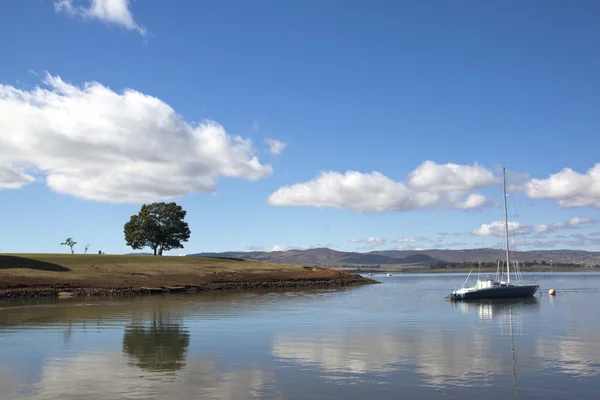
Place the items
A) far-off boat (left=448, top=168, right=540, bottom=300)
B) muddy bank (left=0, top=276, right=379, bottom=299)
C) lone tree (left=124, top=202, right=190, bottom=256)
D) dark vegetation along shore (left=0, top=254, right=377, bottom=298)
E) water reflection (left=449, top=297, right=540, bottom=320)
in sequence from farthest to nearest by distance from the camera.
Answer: lone tree (left=124, top=202, right=190, bottom=256) → dark vegetation along shore (left=0, top=254, right=377, bottom=298) → muddy bank (left=0, top=276, right=379, bottom=299) → far-off boat (left=448, top=168, right=540, bottom=300) → water reflection (left=449, top=297, right=540, bottom=320)

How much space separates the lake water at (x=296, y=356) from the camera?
2142cm

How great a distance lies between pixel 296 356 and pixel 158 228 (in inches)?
5019

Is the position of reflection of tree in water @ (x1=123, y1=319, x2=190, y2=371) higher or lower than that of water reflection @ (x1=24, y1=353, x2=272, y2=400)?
lower

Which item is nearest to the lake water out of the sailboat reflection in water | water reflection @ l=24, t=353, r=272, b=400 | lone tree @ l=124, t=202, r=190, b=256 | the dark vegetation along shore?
water reflection @ l=24, t=353, r=272, b=400

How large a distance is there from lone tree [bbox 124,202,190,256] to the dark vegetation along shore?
503 inches

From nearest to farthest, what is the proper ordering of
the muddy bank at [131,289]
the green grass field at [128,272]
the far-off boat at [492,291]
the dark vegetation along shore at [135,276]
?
1. the far-off boat at [492,291]
2. the muddy bank at [131,289]
3. the dark vegetation along shore at [135,276]
4. the green grass field at [128,272]

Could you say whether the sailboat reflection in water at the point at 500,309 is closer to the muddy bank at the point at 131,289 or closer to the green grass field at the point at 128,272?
the muddy bank at the point at 131,289

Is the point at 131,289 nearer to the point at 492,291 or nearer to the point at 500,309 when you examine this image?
the point at 492,291

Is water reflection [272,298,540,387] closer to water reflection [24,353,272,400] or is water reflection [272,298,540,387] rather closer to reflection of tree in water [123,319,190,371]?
water reflection [24,353,272,400]

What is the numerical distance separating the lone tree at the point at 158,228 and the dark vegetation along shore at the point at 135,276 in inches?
503

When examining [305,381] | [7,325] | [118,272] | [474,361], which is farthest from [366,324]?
[118,272]

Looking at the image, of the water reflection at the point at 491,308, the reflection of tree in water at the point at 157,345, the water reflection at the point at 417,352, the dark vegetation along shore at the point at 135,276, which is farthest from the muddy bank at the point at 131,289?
the water reflection at the point at 417,352

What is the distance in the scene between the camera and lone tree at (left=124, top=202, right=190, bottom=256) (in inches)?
5832

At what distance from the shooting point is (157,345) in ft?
108
